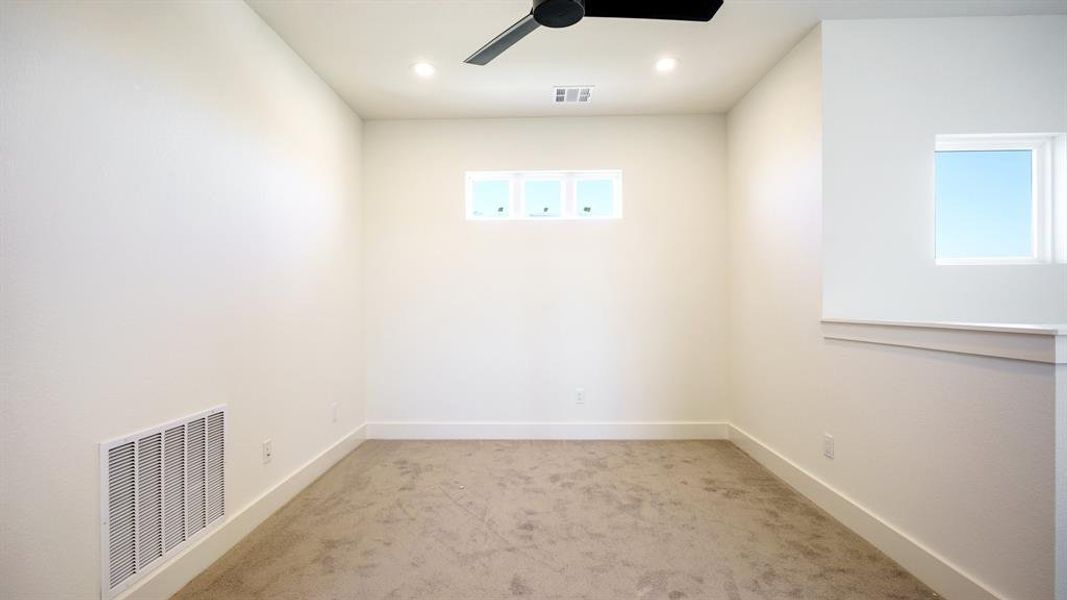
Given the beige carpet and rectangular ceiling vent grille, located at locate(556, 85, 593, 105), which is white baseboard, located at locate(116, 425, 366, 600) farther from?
rectangular ceiling vent grille, located at locate(556, 85, 593, 105)

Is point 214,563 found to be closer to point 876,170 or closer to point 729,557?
point 729,557

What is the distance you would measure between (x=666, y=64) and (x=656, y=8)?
4.08 ft

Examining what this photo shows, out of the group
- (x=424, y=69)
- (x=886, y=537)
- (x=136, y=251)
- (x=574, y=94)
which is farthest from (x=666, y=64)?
(x=136, y=251)

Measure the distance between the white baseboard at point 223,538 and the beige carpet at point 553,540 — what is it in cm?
6

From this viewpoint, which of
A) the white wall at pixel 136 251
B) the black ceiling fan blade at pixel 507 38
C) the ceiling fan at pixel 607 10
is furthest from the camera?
the black ceiling fan blade at pixel 507 38

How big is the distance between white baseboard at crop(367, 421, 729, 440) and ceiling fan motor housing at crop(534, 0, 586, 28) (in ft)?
9.27

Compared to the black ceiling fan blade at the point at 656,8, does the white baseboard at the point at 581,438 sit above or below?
below

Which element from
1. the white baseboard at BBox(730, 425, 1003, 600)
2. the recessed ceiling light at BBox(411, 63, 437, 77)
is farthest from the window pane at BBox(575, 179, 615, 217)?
the white baseboard at BBox(730, 425, 1003, 600)

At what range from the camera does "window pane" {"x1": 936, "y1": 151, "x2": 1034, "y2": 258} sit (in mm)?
2330

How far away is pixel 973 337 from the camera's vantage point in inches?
58.4

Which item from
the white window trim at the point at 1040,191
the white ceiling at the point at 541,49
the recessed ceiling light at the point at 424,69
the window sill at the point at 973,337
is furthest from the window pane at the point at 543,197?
the white window trim at the point at 1040,191

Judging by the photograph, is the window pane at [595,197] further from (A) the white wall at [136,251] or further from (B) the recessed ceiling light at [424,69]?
(A) the white wall at [136,251]

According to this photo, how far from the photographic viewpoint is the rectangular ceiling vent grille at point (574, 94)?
295cm

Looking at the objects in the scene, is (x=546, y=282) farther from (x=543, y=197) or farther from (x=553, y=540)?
(x=553, y=540)
